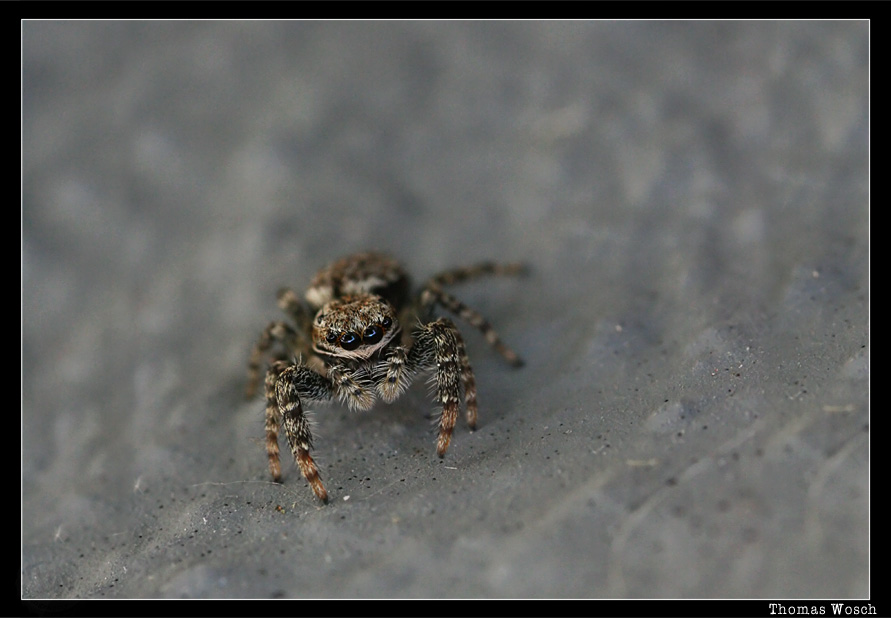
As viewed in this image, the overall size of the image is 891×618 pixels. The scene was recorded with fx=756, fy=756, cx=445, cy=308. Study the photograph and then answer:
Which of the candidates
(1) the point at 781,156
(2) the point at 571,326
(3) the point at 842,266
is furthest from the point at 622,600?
(1) the point at 781,156

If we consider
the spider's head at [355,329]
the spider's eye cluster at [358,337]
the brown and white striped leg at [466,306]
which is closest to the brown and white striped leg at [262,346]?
the spider's head at [355,329]

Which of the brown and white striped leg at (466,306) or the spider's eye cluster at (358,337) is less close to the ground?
the brown and white striped leg at (466,306)

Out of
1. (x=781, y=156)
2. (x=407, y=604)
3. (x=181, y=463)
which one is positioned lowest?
(x=407, y=604)

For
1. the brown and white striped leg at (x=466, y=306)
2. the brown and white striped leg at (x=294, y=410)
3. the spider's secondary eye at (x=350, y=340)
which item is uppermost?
the brown and white striped leg at (x=466, y=306)

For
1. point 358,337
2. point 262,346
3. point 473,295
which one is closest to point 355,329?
point 358,337

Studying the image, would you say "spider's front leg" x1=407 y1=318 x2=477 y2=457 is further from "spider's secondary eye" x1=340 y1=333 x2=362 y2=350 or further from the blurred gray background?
"spider's secondary eye" x1=340 y1=333 x2=362 y2=350

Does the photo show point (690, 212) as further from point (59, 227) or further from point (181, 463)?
point (59, 227)

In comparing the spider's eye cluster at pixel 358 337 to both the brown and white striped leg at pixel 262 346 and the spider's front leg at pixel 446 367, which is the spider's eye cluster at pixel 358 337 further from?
the brown and white striped leg at pixel 262 346
